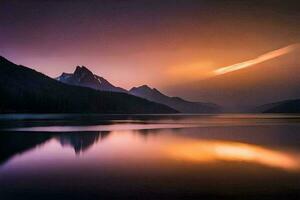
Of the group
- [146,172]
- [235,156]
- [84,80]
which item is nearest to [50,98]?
[235,156]

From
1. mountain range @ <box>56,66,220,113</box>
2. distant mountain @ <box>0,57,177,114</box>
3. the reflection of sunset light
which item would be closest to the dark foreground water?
the reflection of sunset light

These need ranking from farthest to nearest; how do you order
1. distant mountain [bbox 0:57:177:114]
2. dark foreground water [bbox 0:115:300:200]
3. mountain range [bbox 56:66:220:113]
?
mountain range [bbox 56:66:220:113] < distant mountain [bbox 0:57:177:114] < dark foreground water [bbox 0:115:300:200]

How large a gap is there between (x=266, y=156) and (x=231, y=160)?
1.63 meters

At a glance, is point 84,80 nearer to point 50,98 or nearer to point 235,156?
point 50,98

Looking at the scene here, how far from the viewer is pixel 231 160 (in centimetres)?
1039

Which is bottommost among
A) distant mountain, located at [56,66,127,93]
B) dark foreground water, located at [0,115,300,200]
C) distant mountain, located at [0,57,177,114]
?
dark foreground water, located at [0,115,300,200]

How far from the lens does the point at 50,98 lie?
215 ft

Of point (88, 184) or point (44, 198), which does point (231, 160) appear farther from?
point (44, 198)

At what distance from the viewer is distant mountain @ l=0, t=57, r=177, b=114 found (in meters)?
60.8

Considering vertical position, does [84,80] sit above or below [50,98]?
above

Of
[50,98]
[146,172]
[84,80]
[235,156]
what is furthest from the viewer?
[84,80]

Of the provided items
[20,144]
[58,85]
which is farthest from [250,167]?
[58,85]

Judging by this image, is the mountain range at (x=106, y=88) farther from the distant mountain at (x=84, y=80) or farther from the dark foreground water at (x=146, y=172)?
the dark foreground water at (x=146, y=172)

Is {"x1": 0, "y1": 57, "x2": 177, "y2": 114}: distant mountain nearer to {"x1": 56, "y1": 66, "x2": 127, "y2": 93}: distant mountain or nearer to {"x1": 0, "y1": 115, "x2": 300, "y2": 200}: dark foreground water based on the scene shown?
{"x1": 0, "y1": 115, "x2": 300, "y2": 200}: dark foreground water
